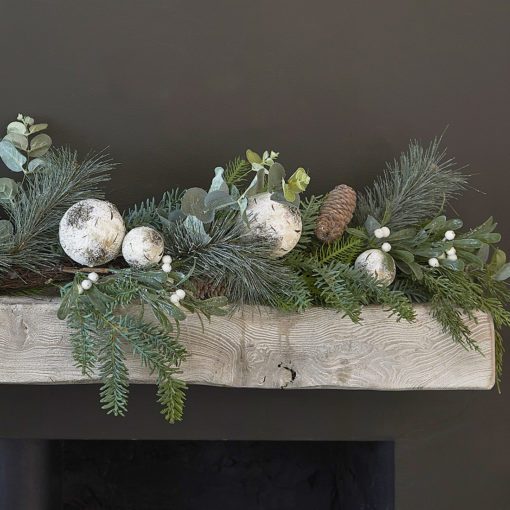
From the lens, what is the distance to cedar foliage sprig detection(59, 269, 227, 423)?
0.82 meters

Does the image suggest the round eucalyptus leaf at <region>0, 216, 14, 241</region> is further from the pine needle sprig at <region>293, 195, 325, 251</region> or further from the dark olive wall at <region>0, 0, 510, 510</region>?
the pine needle sprig at <region>293, 195, 325, 251</region>

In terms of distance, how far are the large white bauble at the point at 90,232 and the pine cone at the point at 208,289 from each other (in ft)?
0.39

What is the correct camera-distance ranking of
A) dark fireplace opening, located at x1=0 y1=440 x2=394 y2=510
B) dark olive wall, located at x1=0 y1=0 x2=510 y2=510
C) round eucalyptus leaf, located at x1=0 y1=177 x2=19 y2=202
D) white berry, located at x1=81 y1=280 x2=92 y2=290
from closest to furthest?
white berry, located at x1=81 y1=280 x2=92 y2=290
round eucalyptus leaf, located at x1=0 y1=177 x2=19 y2=202
dark olive wall, located at x1=0 y1=0 x2=510 y2=510
dark fireplace opening, located at x1=0 y1=440 x2=394 y2=510

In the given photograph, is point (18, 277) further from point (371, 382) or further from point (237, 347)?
point (371, 382)

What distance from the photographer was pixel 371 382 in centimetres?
96

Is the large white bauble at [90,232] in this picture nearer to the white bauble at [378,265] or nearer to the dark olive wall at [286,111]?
the dark olive wall at [286,111]

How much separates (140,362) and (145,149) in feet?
1.12

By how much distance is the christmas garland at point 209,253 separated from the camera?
2.72ft

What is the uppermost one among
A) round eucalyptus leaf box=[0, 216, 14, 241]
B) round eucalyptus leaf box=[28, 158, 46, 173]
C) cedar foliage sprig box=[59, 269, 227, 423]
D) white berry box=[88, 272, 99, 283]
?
round eucalyptus leaf box=[28, 158, 46, 173]

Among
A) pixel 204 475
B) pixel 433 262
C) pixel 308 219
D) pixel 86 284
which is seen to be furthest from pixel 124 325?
pixel 204 475

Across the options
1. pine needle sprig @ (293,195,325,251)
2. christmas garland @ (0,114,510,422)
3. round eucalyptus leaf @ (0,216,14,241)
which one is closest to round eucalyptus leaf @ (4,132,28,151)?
christmas garland @ (0,114,510,422)

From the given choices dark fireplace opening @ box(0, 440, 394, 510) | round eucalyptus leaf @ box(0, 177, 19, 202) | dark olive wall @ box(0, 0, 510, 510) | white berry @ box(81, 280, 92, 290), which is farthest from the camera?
dark fireplace opening @ box(0, 440, 394, 510)

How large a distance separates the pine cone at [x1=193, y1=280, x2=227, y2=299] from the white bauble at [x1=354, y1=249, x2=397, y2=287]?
20 cm

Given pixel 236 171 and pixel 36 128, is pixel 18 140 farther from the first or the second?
pixel 236 171
